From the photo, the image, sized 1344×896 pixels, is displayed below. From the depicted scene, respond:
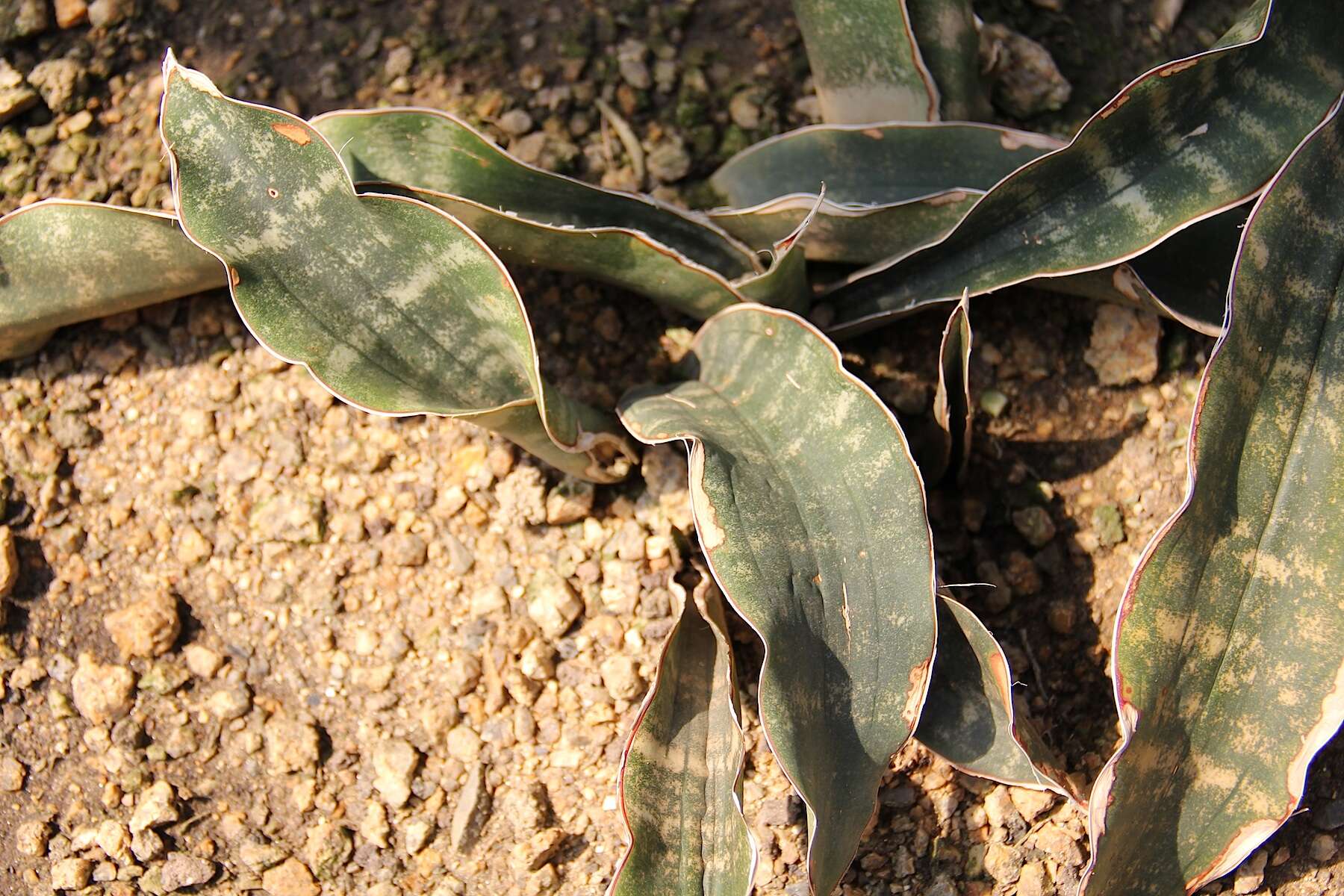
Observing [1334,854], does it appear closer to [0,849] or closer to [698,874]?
[698,874]

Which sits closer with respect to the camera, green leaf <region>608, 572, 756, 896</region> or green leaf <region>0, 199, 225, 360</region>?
green leaf <region>608, 572, 756, 896</region>

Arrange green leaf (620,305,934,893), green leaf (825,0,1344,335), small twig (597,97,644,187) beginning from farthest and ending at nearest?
small twig (597,97,644,187), green leaf (825,0,1344,335), green leaf (620,305,934,893)

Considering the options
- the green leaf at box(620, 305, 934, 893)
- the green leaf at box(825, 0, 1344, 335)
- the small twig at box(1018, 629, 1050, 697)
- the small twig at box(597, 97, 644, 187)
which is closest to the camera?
the green leaf at box(620, 305, 934, 893)

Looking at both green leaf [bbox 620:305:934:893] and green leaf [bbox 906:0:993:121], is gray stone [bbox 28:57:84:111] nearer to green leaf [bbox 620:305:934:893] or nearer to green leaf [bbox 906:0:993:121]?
green leaf [bbox 620:305:934:893]

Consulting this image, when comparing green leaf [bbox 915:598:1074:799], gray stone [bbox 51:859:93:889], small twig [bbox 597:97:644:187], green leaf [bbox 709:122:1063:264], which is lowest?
gray stone [bbox 51:859:93:889]

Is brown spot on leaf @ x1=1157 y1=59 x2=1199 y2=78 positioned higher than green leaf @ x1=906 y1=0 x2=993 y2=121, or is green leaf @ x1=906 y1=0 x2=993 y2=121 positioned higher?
brown spot on leaf @ x1=1157 y1=59 x2=1199 y2=78

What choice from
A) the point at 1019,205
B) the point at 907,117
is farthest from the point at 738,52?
the point at 1019,205

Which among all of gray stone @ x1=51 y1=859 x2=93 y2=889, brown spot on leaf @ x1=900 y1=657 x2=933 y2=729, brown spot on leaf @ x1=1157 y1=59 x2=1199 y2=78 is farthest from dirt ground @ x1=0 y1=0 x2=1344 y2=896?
brown spot on leaf @ x1=1157 y1=59 x2=1199 y2=78

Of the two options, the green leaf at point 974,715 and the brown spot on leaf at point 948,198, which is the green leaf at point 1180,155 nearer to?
the brown spot on leaf at point 948,198

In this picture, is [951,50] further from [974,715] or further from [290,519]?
[290,519]
